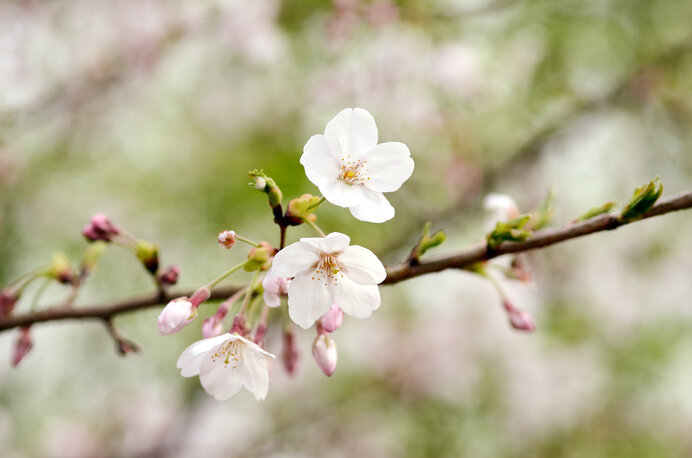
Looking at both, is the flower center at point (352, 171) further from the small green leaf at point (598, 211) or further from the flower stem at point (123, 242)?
the flower stem at point (123, 242)

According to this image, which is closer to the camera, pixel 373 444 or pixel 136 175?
pixel 373 444

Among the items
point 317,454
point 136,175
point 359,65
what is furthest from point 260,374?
point 136,175

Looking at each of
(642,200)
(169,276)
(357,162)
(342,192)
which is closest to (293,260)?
(342,192)

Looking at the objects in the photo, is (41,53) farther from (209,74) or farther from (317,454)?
(317,454)

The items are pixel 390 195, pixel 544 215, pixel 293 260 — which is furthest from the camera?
pixel 390 195

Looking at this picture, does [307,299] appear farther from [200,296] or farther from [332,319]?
[200,296]

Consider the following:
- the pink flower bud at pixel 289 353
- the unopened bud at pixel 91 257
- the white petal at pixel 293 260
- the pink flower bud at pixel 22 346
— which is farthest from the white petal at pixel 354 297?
the pink flower bud at pixel 22 346
